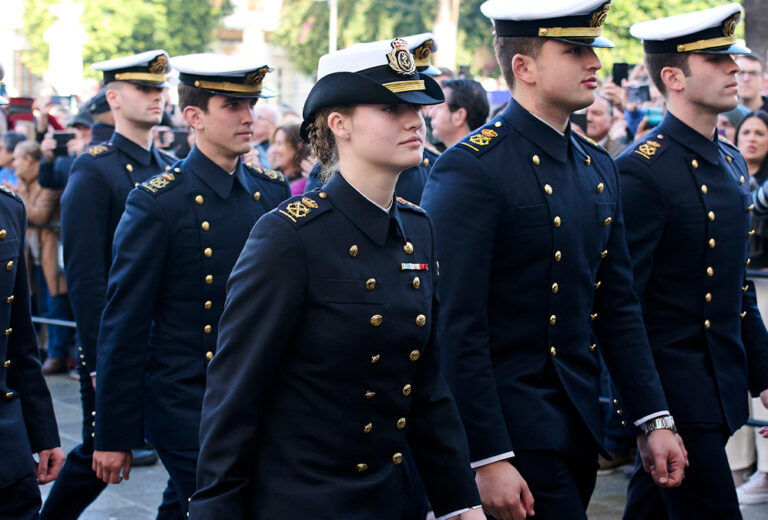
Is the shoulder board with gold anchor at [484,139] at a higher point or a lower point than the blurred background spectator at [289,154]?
higher

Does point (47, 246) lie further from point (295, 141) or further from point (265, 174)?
point (265, 174)

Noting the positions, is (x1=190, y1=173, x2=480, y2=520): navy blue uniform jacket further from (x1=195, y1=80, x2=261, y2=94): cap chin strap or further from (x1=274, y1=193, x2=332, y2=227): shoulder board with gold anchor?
(x1=195, y1=80, x2=261, y2=94): cap chin strap

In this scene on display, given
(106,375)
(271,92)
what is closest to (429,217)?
(106,375)

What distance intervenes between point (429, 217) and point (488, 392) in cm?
52

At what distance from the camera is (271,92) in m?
5.38

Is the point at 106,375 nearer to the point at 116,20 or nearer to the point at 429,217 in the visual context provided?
the point at 429,217

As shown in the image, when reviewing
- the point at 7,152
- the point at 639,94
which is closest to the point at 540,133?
the point at 639,94

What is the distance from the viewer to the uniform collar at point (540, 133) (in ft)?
12.5

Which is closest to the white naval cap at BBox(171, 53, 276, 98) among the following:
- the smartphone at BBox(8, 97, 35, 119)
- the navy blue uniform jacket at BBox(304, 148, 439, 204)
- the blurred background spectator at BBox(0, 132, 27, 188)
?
the navy blue uniform jacket at BBox(304, 148, 439, 204)

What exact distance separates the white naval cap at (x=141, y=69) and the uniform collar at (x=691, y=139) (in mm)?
3031

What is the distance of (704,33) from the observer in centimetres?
449

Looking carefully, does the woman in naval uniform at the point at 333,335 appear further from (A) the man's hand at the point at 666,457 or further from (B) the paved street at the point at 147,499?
(B) the paved street at the point at 147,499

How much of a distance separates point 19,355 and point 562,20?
2.14 meters

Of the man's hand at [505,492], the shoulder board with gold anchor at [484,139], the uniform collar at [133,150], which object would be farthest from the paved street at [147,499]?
the shoulder board with gold anchor at [484,139]
